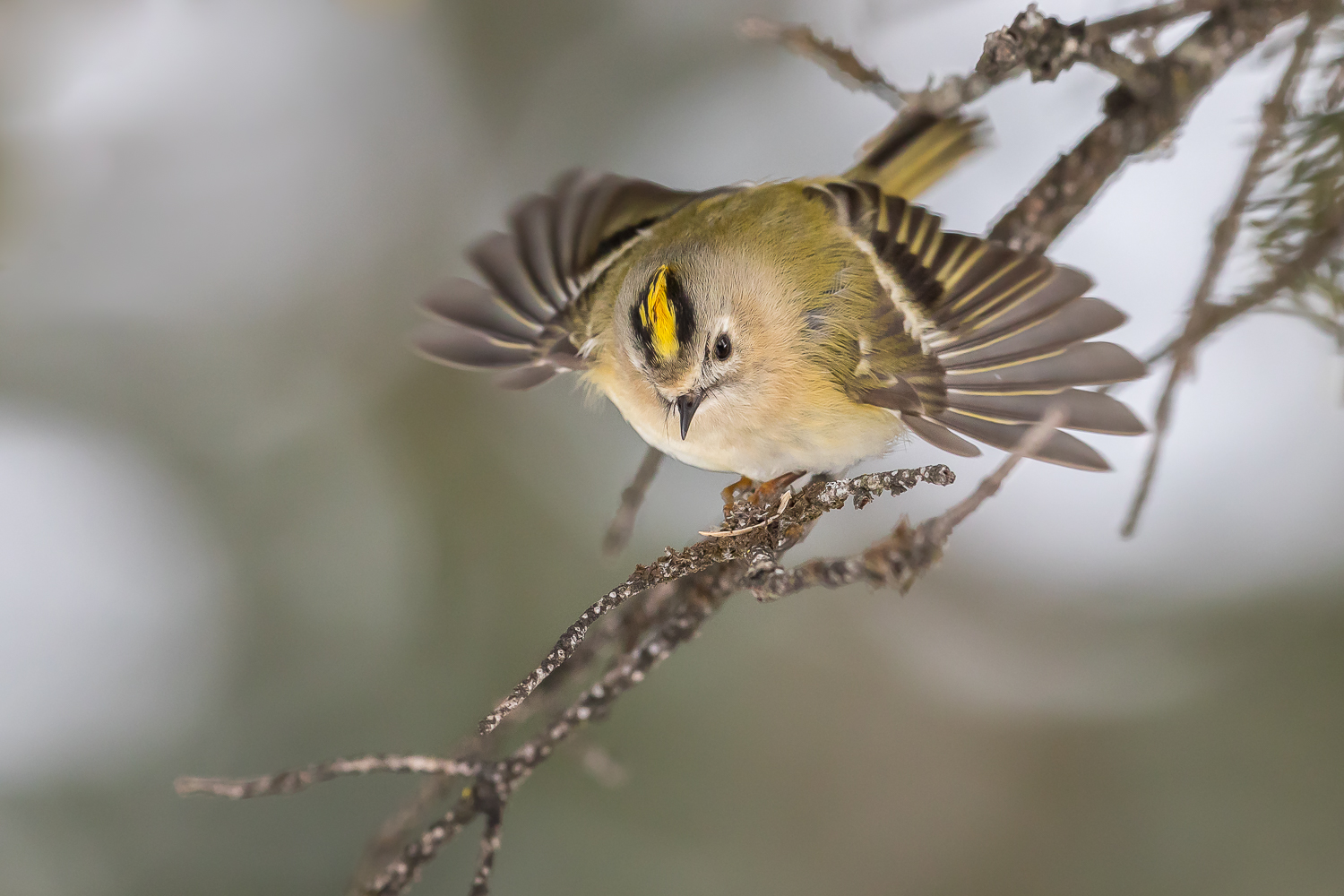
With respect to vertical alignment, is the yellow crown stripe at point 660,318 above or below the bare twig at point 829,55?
below

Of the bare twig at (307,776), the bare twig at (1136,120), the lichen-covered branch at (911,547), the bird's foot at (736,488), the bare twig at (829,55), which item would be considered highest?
the bare twig at (829,55)

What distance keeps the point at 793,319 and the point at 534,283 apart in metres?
0.38

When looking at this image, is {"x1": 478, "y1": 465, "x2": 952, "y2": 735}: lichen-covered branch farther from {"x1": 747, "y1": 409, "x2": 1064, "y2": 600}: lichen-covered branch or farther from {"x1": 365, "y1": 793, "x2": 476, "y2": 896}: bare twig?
{"x1": 365, "y1": 793, "x2": 476, "y2": 896}: bare twig

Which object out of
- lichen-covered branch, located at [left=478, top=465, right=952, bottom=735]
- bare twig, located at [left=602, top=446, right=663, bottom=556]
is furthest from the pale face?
lichen-covered branch, located at [left=478, top=465, right=952, bottom=735]

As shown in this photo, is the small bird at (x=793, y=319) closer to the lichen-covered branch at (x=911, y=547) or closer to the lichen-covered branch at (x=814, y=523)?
the lichen-covered branch at (x=814, y=523)

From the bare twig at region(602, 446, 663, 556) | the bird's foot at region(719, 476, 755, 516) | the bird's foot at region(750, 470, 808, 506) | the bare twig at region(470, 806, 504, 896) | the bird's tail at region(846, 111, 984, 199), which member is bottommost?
the bare twig at region(470, 806, 504, 896)

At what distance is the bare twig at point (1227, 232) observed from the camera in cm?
70

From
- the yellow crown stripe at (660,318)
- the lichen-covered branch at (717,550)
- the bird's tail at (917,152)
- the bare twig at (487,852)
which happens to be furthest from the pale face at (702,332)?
the bare twig at (487,852)

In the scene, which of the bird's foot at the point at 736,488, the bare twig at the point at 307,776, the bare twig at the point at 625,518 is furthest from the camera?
the bird's foot at the point at 736,488

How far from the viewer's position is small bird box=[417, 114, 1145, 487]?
84cm

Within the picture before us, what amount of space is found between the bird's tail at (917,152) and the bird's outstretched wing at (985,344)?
17 centimetres

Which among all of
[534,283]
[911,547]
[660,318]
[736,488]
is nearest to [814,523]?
[911,547]

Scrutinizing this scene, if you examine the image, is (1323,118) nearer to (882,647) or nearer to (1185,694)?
(1185,694)

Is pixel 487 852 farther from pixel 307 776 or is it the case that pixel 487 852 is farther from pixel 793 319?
pixel 793 319
